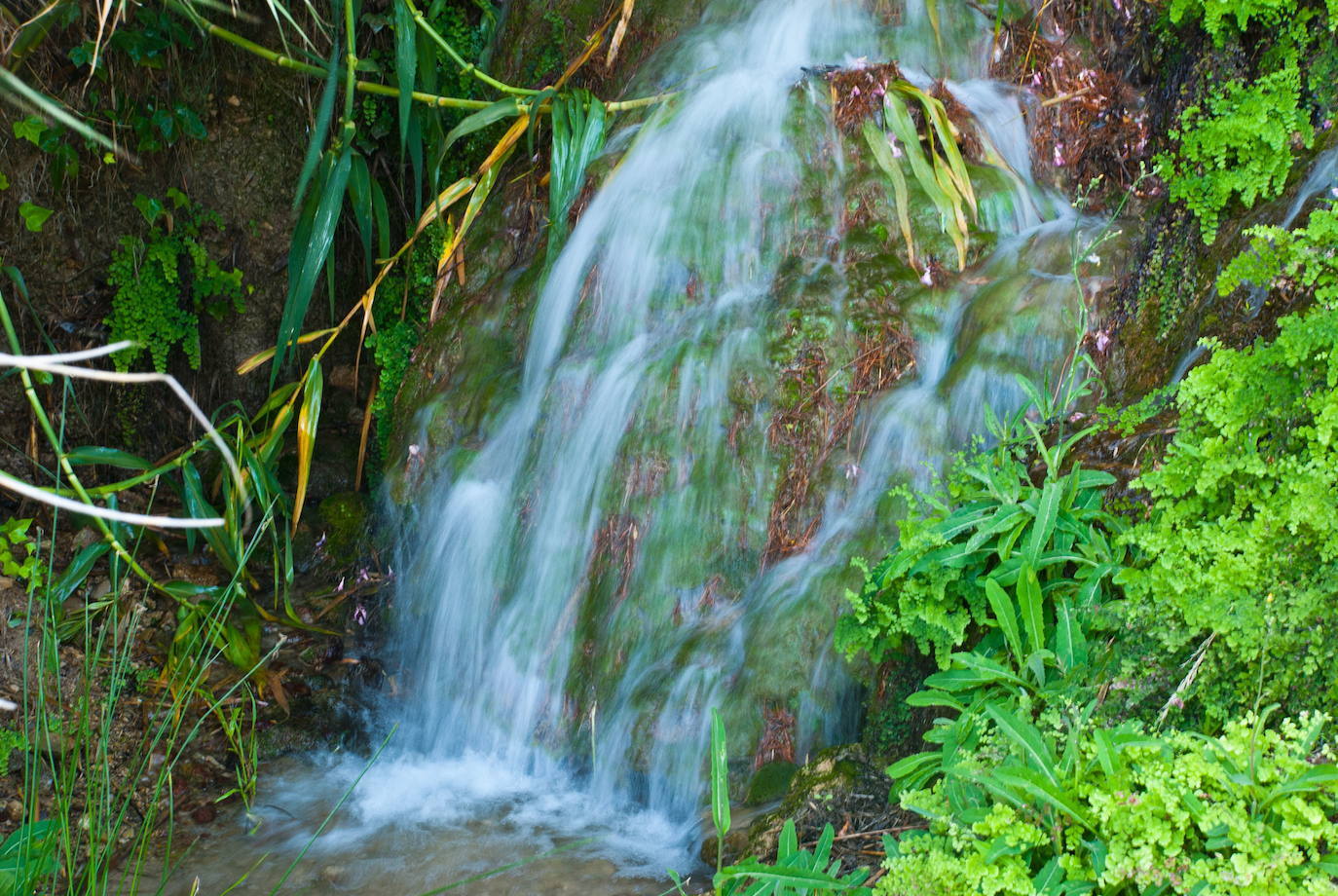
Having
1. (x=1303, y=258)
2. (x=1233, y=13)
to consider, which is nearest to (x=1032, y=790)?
(x=1303, y=258)

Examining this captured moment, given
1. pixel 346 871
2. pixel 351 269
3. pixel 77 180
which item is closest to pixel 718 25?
pixel 351 269

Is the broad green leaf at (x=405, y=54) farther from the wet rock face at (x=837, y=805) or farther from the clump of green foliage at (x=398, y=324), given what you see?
the wet rock face at (x=837, y=805)

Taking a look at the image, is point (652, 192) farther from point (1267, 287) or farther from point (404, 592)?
point (1267, 287)

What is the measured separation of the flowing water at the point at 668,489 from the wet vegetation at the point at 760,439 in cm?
3

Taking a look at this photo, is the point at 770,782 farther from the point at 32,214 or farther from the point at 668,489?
the point at 32,214

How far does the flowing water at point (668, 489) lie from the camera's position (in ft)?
11.2

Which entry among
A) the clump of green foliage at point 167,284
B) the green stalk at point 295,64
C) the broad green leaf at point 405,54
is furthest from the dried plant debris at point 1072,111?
the clump of green foliage at point 167,284

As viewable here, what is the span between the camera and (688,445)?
3.86 metres

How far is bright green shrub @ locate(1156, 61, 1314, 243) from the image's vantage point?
298cm

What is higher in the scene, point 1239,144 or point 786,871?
point 1239,144

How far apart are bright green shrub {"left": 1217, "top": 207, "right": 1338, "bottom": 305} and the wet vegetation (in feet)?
0.05

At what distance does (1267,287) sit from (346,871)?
314cm

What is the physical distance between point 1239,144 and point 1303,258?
94 centimetres

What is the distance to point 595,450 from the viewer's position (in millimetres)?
4008
